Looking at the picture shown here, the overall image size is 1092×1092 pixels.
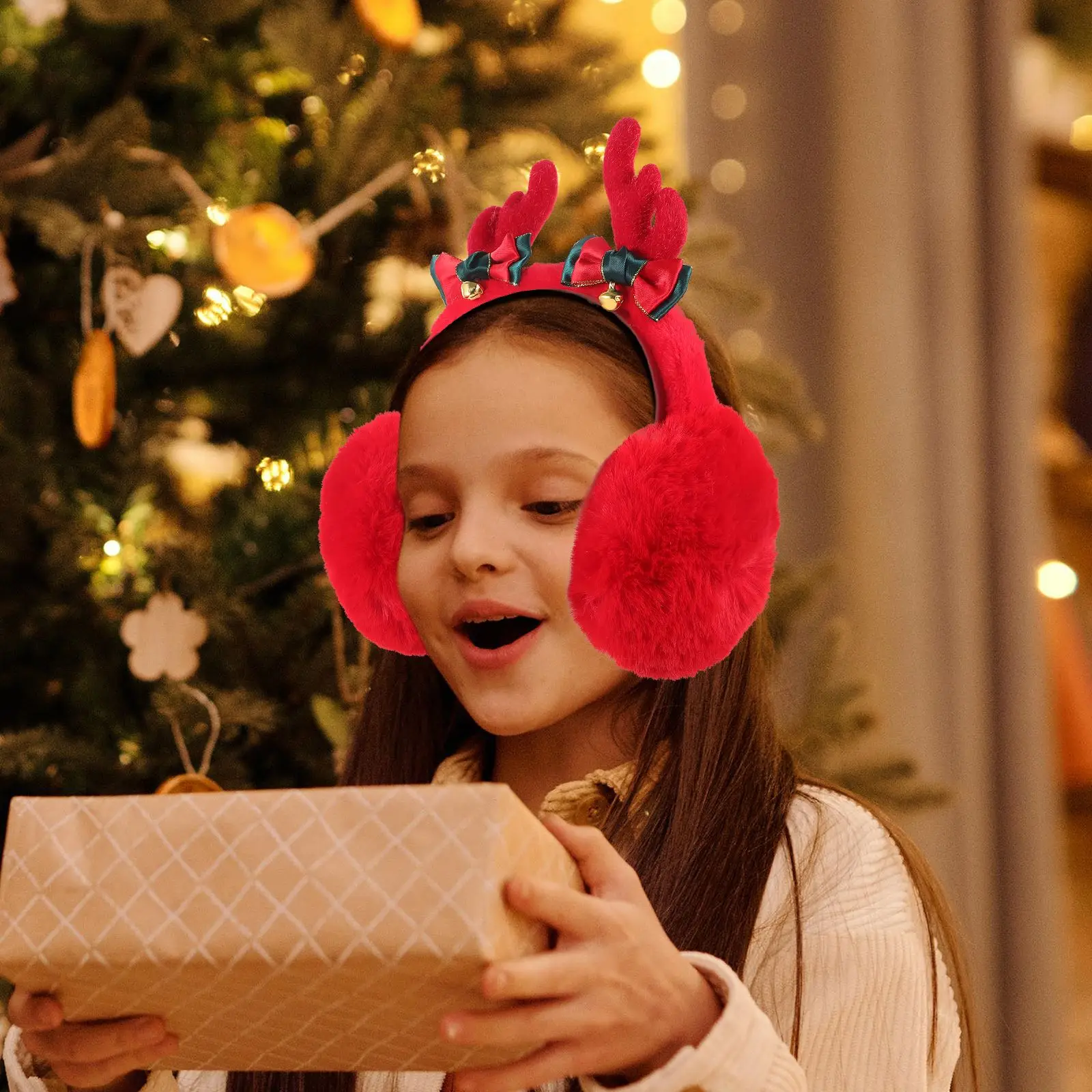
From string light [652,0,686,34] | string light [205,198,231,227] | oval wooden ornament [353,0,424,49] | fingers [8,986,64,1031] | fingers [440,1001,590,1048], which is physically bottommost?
fingers [8,986,64,1031]

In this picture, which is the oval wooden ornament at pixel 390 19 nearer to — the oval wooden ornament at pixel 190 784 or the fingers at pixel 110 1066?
the oval wooden ornament at pixel 190 784

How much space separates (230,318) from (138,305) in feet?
0.32

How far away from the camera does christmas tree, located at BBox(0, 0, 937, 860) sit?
108cm

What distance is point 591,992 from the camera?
58 cm

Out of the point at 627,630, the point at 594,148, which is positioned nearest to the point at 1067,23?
the point at 594,148

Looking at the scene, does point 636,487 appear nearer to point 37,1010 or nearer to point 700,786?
point 700,786

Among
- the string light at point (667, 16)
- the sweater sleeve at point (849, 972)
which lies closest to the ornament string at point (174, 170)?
the sweater sleeve at point (849, 972)

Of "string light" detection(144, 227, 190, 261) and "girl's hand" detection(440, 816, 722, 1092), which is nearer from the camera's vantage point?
"girl's hand" detection(440, 816, 722, 1092)

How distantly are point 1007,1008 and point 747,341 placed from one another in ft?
3.02

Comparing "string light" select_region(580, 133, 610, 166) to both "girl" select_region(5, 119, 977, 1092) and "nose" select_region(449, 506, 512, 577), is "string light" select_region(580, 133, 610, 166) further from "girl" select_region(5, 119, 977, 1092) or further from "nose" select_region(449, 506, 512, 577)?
"nose" select_region(449, 506, 512, 577)

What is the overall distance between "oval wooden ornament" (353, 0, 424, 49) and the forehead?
41cm

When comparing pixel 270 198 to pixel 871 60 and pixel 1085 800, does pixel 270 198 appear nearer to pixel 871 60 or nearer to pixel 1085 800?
pixel 871 60

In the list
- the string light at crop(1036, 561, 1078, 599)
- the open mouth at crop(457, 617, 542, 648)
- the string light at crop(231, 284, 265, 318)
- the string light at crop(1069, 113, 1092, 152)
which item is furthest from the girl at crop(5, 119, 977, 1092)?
the string light at crop(1069, 113, 1092, 152)

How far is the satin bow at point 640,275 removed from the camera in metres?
0.89
